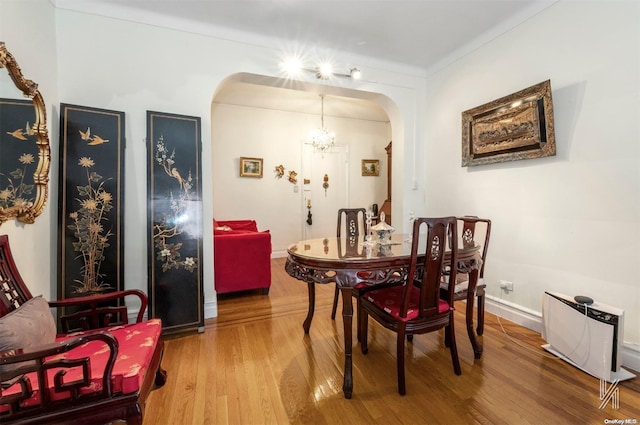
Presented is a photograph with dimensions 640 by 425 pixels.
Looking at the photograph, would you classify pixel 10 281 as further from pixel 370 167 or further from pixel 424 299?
pixel 370 167

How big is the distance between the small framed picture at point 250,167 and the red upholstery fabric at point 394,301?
3.87 meters

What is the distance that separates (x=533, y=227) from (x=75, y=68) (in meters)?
4.16

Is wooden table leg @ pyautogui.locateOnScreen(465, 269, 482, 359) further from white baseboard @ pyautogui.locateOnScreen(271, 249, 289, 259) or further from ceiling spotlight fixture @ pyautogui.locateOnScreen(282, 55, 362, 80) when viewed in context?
white baseboard @ pyautogui.locateOnScreen(271, 249, 289, 259)

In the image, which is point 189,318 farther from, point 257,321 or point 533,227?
point 533,227

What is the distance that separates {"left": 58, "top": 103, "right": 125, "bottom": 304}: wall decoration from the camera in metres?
2.14

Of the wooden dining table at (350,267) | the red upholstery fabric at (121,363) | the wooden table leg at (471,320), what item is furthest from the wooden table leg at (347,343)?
the red upholstery fabric at (121,363)

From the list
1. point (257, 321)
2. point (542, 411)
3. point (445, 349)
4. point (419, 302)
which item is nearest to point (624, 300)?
point (542, 411)

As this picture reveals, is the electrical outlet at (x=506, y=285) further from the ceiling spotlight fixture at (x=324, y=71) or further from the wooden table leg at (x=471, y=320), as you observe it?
the ceiling spotlight fixture at (x=324, y=71)

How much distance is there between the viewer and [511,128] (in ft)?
8.32

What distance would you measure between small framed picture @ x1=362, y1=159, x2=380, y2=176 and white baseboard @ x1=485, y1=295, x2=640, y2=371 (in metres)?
3.76

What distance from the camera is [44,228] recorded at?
201cm

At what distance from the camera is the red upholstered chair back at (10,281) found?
140 cm

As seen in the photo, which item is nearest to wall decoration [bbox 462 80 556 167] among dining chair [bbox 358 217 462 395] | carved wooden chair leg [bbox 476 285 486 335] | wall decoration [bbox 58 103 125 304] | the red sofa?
carved wooden chair leg [bbox 476 285 486 335]

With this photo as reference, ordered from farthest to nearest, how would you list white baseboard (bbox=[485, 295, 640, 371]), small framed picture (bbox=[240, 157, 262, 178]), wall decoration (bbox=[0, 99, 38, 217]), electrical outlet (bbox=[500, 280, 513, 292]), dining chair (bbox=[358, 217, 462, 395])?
small framed picture (bbox=[240, 157, 262, 178])
electrical outlet (bbox=[500, 280, 513, 292])
white baseboard (bbox=[485, 295, 640, 371])
dining chair (bbox=[358, 217, 462, 395])
wall decoration (bbox=[0, 99, 38, 217])
